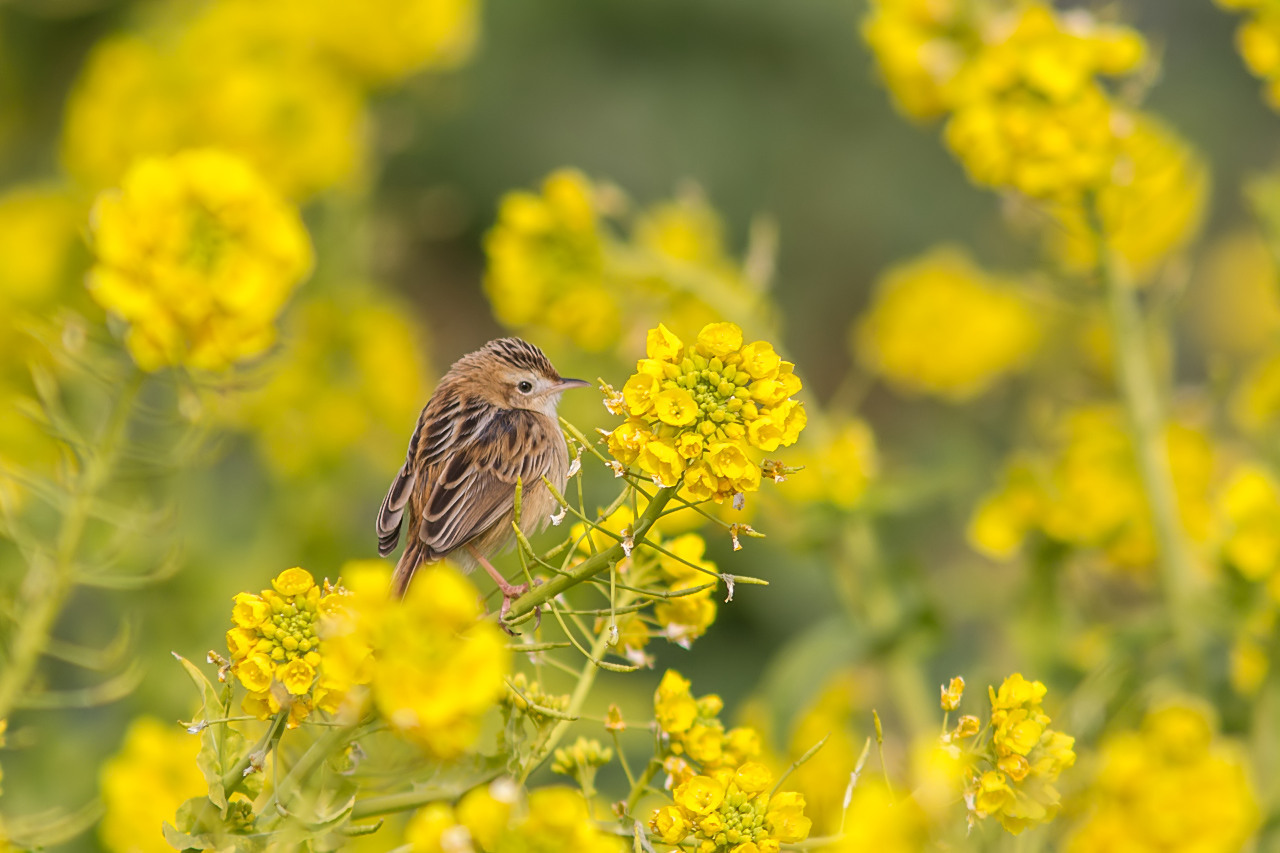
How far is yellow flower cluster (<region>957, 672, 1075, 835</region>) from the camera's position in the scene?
1.08 metres

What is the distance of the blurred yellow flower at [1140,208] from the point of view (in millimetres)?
2117

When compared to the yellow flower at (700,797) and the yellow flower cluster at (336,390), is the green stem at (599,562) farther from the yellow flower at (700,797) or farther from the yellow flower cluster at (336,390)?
the yellow flower cluster at (336,390)

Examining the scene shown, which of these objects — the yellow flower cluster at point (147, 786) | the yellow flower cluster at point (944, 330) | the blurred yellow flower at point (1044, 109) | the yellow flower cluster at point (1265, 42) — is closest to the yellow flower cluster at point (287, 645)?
the yellow flower cluster at point (147, 786)

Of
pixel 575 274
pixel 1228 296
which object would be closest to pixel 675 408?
pixel 575 274

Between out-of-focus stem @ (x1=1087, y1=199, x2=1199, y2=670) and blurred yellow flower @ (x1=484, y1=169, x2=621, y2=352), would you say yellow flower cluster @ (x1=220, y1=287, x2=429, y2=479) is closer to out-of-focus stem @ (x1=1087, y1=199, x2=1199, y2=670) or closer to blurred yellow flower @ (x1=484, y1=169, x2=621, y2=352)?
blurred yellow flower @ (x1=484, y1=169, x2=621, y2=352)

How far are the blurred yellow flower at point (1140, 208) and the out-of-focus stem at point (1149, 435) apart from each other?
50 millimetres

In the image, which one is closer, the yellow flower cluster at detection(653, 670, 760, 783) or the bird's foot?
the bird's foot

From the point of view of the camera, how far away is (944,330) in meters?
3.15

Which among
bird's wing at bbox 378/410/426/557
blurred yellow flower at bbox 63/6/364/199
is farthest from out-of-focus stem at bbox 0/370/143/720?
blurred yellow flower at bbox 63/6/364/199

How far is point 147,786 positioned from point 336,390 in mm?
1128

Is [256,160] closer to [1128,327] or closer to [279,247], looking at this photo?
[279,247]

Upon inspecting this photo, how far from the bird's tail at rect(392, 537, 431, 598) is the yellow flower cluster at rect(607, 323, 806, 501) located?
13.5 inches

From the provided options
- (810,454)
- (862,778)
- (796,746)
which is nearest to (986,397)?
(810,454)

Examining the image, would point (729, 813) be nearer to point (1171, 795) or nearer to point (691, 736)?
point (691, 736)
